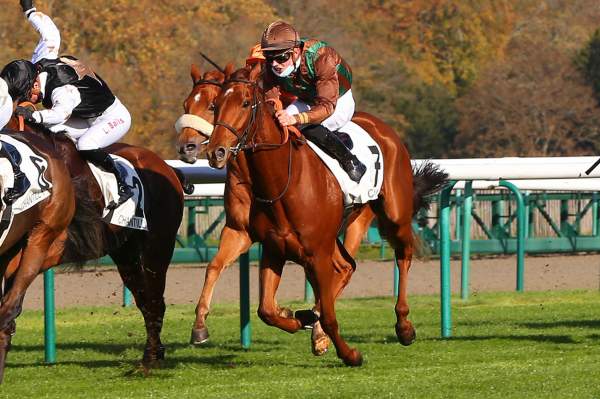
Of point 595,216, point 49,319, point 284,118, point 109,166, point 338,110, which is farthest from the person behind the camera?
→ point 595,216

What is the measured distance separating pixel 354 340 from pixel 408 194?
3.66 feet

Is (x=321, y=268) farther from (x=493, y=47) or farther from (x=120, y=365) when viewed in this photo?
(x=493, y=47)

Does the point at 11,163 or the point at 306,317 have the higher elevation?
the point at 11,163

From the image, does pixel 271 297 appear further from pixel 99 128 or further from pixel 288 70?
pixel 99 128

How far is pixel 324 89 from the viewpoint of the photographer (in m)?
9.40

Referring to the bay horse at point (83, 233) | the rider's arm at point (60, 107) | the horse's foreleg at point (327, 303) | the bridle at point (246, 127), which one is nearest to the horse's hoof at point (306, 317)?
the horse's foreleg at point (327, 303)

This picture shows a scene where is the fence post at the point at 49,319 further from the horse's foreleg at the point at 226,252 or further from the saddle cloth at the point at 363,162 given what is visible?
the saddle cloth at the point at 363,162

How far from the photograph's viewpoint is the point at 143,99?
3697 cm

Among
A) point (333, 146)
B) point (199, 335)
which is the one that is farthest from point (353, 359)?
point (333, 146)

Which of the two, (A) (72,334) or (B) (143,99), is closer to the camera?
(A) (72,334)

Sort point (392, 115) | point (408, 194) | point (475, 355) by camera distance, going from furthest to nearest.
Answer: point (392, 115), point (408, 194), point (475, 355)

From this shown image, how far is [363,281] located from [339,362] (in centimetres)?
824

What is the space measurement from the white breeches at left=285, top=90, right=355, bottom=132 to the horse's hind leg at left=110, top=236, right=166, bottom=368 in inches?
51.8

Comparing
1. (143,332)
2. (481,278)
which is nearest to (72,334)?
(143,332)
